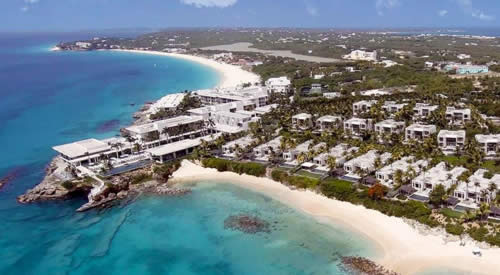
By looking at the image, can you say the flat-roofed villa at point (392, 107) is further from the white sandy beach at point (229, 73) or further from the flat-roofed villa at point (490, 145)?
the white sandy beach at point (229, 73)

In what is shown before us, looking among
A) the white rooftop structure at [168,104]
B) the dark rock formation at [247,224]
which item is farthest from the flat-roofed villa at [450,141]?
the white rooftop structure at [168,104]

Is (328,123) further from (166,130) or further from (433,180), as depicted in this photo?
(433,180)

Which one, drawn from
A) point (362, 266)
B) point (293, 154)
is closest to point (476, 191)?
point (362, 266)

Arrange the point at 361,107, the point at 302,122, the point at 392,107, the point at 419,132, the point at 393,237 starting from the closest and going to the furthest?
the point at 393,237 < the point at 419,132 < the point at 302,122 < the point at 392,107 < the point at 361,107

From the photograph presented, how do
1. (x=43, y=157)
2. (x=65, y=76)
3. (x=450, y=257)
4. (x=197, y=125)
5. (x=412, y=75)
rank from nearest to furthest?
(x=450, y=257), (x=43, y=157), (x=197, y=125), (x=412, y=75), (x=65, y=76)

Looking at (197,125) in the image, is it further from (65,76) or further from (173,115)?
(65,76)

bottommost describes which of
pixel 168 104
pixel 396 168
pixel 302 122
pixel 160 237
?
pixel 160 237

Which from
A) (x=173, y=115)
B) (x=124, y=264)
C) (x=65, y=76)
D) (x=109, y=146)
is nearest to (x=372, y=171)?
(x=124, y=264)
